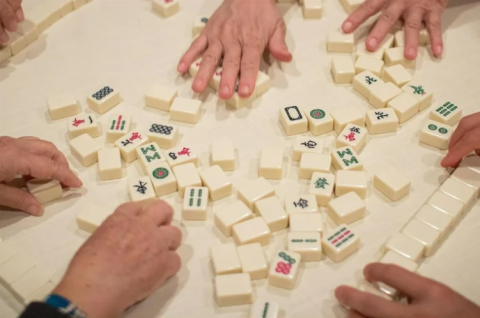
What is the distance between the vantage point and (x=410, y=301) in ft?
4.24

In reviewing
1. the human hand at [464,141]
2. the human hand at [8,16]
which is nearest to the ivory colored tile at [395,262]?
the human hand at [464,141]

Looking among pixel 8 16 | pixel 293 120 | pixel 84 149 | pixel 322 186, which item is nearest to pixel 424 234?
pixel 322 186

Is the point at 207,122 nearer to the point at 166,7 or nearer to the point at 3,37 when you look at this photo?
the point at 166,7

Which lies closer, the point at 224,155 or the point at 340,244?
the point at 340,244

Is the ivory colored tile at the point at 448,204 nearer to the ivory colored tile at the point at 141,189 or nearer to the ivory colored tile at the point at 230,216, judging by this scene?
the ivory colored tile at the point at 230,216

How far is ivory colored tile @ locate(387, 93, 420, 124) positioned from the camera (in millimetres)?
1737

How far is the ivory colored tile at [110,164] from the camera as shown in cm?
161

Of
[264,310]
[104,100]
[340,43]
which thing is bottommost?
[264,310]

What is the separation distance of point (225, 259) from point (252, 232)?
10 centimetres

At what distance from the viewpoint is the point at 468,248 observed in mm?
1425

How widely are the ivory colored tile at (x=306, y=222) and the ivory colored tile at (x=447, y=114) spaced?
53 cm

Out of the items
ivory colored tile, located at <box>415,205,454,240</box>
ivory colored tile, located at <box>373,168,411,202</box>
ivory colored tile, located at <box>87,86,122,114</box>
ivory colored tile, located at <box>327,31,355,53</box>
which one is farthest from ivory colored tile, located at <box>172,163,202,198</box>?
ivory colored tile, located at <box>327,31,355,53</box>

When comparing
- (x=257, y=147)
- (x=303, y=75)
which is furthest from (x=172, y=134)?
(x=303, y=75)

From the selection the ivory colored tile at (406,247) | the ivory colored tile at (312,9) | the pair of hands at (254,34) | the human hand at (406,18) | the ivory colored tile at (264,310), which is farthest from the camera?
the ivory colored tile at (312,9)
